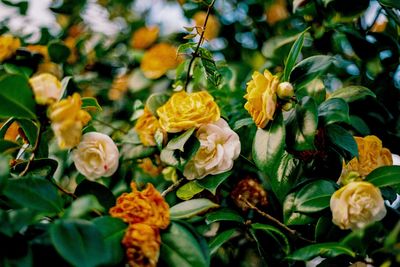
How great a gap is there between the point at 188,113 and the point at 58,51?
0.79 meters

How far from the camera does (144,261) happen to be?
2.93 feet

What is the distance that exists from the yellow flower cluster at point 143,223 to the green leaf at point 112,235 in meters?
0.01

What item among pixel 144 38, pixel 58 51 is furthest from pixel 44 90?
pixel 144 38

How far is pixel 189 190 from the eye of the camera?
3.92 ft

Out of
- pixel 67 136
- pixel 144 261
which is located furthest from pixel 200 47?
pixel 144 261

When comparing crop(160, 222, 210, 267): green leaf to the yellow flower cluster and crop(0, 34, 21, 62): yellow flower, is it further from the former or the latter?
crop(0, 34, 21, 62): yellow flower

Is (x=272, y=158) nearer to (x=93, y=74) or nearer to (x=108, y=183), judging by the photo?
(x=108, y=183)

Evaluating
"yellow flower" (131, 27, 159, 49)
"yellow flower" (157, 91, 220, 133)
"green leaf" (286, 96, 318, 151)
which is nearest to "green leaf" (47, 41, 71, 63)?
"yellow flower" (131, 27, 159, 49)

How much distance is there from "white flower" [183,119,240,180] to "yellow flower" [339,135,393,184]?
0.77ft

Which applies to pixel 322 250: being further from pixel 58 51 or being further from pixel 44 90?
pixel 58 51

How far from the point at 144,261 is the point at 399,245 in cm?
40

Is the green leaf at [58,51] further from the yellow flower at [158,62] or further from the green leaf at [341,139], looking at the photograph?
the green leaf at [341,139]

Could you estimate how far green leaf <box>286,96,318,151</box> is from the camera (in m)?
1.04

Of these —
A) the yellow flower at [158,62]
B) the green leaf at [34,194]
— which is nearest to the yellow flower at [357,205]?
the green leaf at [34,194]
